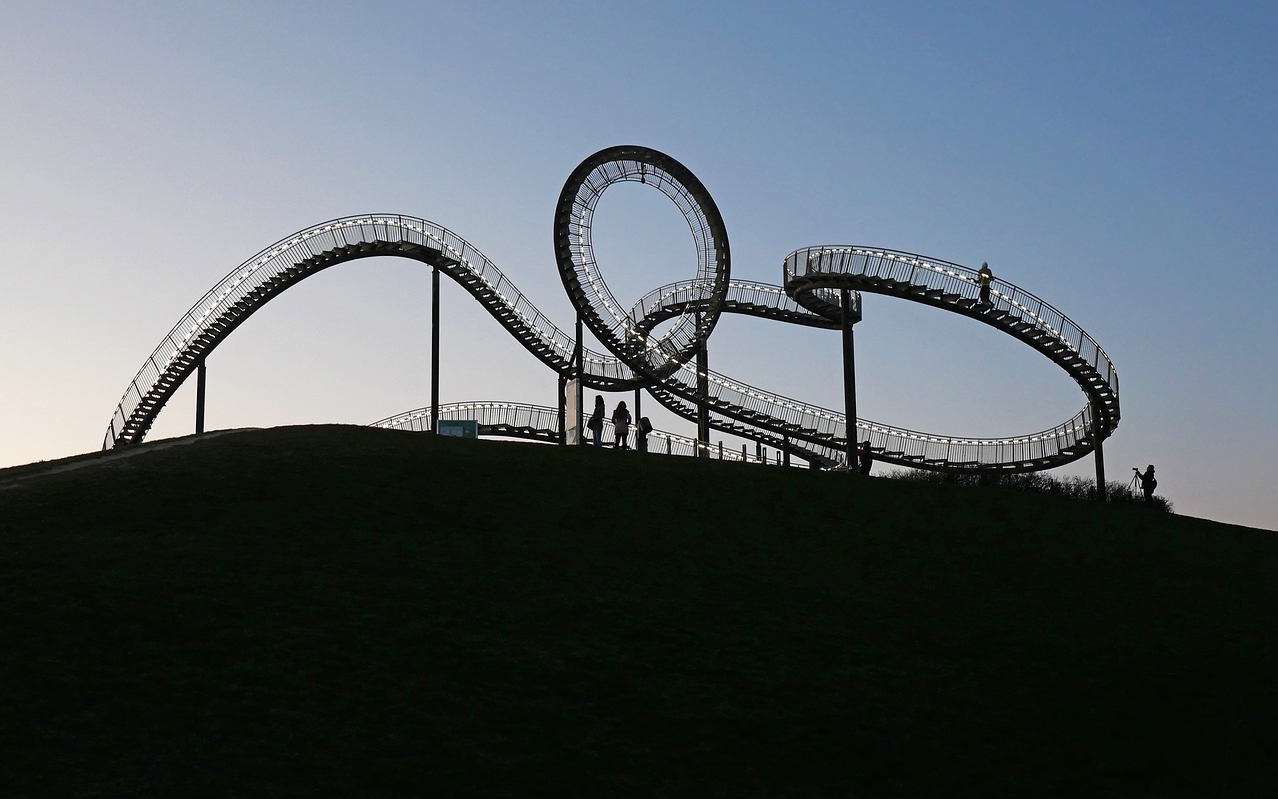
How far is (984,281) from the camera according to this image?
1577 inches

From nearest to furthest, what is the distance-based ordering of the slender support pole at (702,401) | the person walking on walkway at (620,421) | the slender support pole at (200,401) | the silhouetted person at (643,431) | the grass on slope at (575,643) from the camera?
the grass on slope at (575,643) → the person walking on walkway at (620,421) → the silhouetted person at (643,431) → the slender support pole at (200,401) → the slender support pole at (702,401)

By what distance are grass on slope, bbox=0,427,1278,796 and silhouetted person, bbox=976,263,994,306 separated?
16635 millimetres

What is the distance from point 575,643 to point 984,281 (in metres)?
28.7

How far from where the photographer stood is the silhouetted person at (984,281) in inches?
1577

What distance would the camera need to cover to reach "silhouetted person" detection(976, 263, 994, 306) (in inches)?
1577

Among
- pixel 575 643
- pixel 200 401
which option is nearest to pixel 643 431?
pixel 200 401

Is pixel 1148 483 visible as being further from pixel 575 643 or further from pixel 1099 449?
pixel 575 643

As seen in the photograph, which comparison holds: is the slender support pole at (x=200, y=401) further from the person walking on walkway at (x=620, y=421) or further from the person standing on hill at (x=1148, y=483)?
the person standing on hill at (x=1148, y=483)

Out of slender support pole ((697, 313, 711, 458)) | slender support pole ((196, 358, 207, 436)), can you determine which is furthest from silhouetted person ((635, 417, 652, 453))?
slender support pole ((196, 358, 207, 436))

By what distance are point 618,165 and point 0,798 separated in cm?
3758

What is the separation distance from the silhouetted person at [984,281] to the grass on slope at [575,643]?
655 inches

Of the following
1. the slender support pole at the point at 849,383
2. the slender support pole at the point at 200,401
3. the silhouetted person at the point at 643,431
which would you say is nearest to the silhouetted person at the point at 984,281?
the slender support pole at the point at 849,383

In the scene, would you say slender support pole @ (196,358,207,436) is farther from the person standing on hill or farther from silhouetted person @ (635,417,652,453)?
the person standing on hill

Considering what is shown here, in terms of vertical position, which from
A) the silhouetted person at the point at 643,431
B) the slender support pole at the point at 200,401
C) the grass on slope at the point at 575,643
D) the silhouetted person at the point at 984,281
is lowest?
the grass on slope at the point at 575,643
